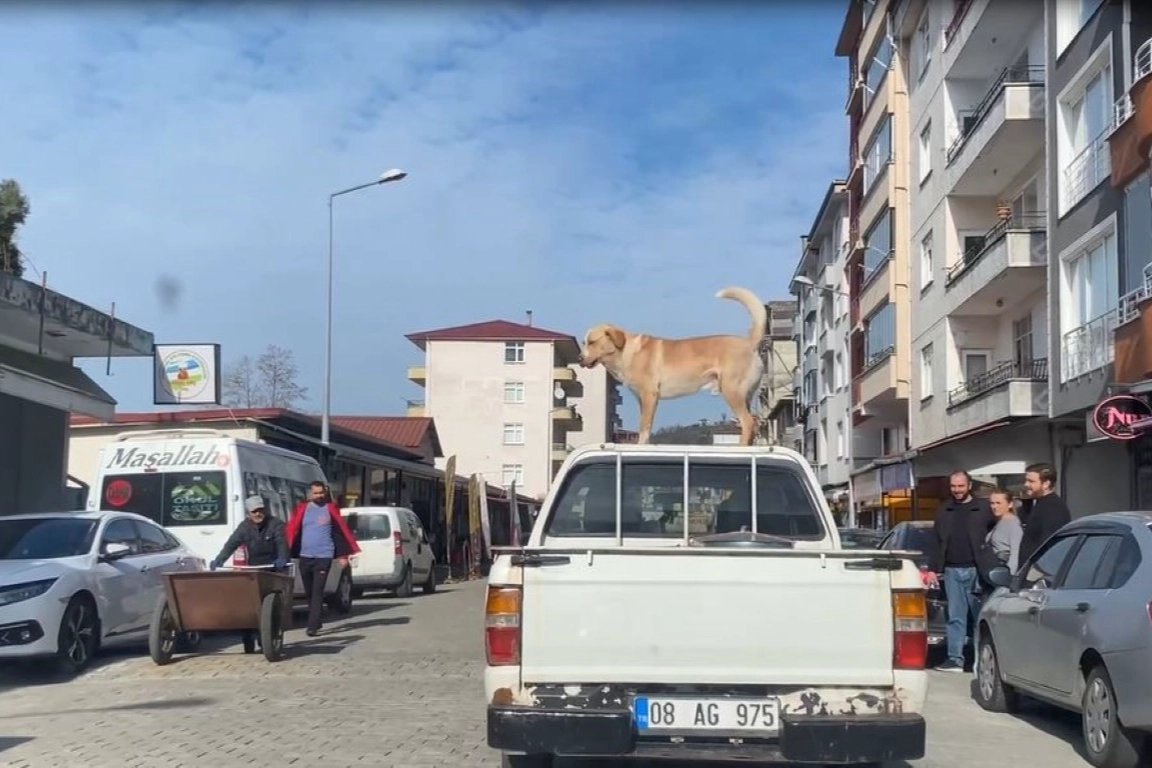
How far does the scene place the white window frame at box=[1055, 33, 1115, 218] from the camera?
732 inches

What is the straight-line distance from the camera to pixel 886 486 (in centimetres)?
3475

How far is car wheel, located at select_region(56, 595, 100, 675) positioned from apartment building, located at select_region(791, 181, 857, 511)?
3172cm

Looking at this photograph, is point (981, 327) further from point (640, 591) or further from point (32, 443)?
point (640, 591)

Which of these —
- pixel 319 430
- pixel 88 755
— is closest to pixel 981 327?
pixel 319 430

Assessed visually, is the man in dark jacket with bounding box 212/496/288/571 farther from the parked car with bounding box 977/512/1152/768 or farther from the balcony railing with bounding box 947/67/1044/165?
the balcony railing with bounding box 947/67/1044/165

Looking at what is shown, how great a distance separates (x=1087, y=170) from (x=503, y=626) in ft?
54.8

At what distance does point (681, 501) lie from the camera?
313 inches

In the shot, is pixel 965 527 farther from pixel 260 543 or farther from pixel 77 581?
pixel 77 581

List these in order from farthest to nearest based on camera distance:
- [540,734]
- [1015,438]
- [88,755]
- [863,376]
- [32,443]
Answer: [863,376] < [1015,438] < [32,443] < [88,755] < [540,734]

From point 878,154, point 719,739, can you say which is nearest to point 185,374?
point 878,154

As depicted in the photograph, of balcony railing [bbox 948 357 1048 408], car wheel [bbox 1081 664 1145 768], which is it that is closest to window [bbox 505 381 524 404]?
balcony railing [bbox 948 357 1048 408]

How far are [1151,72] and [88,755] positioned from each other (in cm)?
1442

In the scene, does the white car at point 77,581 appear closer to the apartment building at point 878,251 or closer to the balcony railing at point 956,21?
the balcony railing at point 956,21

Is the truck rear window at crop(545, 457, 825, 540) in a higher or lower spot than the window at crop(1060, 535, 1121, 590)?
higher
